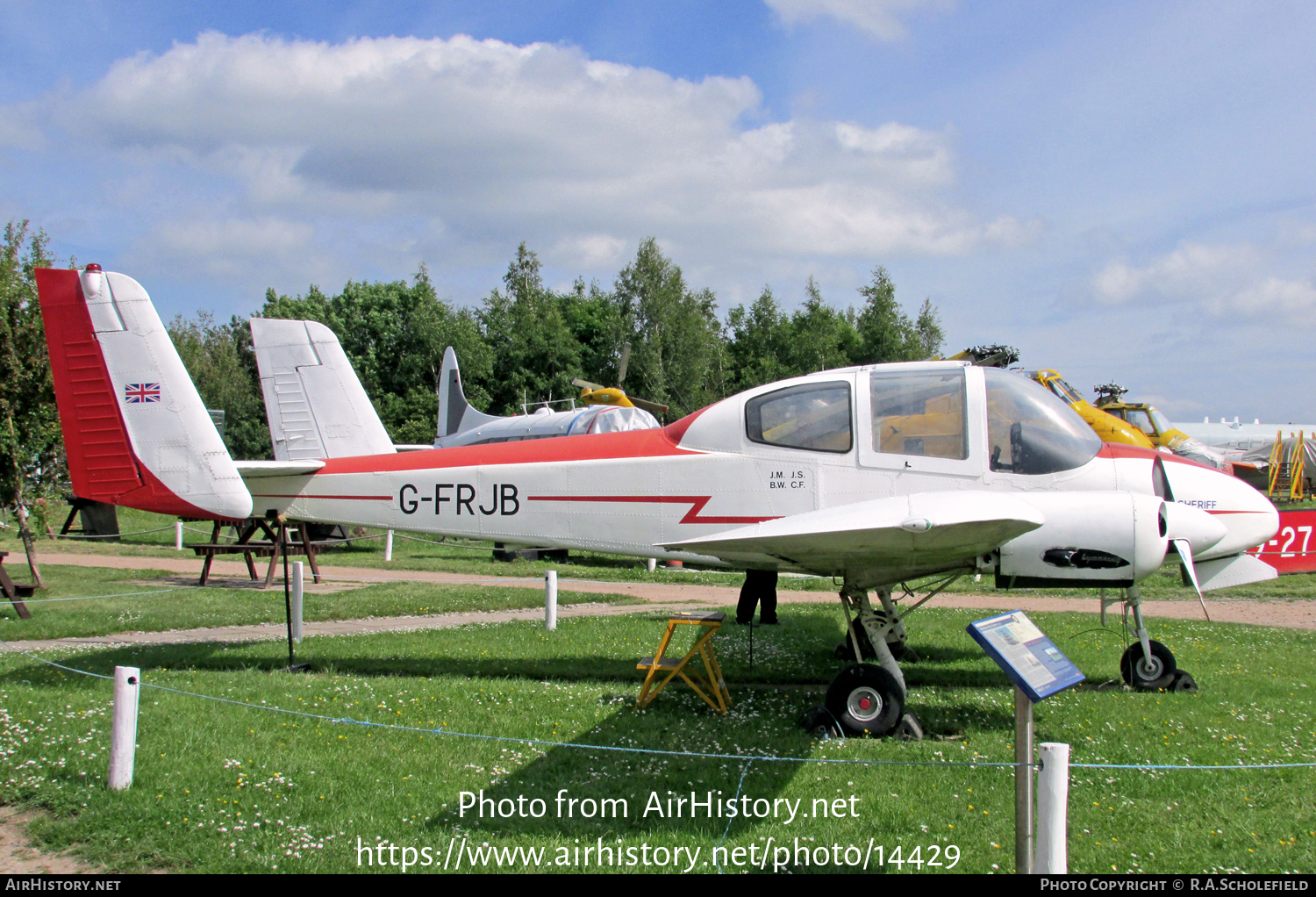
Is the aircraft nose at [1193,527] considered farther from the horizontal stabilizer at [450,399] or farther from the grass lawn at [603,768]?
the horizontal stabilizer at [450,399]

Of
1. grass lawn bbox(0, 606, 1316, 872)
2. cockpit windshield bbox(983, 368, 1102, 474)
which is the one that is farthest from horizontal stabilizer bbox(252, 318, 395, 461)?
cockpit windshield bbox(983, 368, 1102, 474)

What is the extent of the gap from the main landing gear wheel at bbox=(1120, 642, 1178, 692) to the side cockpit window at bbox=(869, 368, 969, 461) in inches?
113

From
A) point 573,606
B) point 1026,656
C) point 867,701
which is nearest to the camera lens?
point 1026,656

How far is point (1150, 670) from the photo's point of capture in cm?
721

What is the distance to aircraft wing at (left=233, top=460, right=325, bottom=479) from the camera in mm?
7930

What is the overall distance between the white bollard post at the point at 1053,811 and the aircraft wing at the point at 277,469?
22.8 feet

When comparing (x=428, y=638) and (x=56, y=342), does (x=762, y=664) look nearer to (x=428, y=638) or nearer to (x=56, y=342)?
(x=428, y=638)

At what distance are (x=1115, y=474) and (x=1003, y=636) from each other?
3432 millimetres

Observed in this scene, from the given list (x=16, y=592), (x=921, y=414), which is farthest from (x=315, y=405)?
(x=921, y=414)

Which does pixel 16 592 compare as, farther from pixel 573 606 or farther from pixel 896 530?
pixel 896 530

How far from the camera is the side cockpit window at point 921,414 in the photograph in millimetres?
6270

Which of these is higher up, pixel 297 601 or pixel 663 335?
pixel 663 335

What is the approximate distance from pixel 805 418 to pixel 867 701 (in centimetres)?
223
